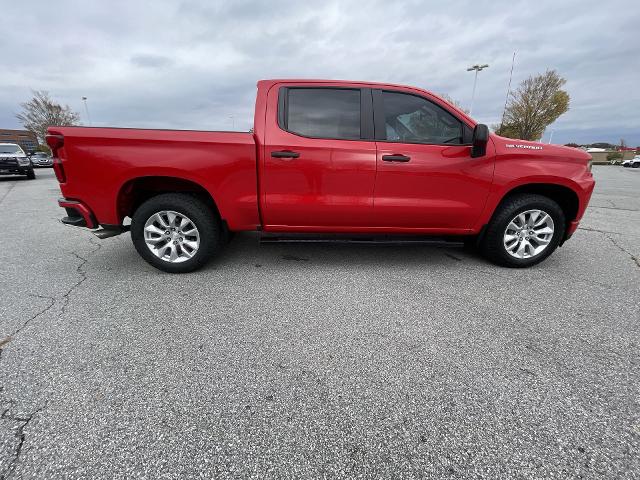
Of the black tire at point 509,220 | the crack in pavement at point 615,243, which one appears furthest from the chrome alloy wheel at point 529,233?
the crack in pavement at point 615,243

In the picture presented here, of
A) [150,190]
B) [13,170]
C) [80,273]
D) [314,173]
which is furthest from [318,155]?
[13,170]

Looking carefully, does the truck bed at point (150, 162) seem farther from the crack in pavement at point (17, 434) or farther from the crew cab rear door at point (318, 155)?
the crack in pavement at point (17, 434)

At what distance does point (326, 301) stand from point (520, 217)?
2.39 meters

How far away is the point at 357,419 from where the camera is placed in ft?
5.26

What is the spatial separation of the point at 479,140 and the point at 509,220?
103cm

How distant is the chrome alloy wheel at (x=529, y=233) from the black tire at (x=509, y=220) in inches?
1.6

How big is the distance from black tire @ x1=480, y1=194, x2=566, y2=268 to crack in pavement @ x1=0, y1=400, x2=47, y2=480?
13.0 feet

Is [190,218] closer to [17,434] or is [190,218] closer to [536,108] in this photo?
[17,434]

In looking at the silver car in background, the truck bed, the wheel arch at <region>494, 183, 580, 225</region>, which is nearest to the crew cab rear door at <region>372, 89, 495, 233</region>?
the wheel arch at <region>494, 183, 580, 225</region>

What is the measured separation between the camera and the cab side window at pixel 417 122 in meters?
3.21

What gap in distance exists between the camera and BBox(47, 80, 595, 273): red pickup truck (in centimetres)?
304

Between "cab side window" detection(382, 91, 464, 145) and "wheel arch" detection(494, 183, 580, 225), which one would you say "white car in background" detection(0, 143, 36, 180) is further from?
"wheel arch" detection(494, 183, 580, 225)

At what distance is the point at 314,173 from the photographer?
3.12 m

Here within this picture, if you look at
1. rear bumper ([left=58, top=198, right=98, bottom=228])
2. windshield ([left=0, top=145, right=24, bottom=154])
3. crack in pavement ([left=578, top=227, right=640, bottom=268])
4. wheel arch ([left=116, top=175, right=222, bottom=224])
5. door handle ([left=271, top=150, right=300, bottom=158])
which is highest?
door handle ([left=271, top=150, right=300, bottom=158])
